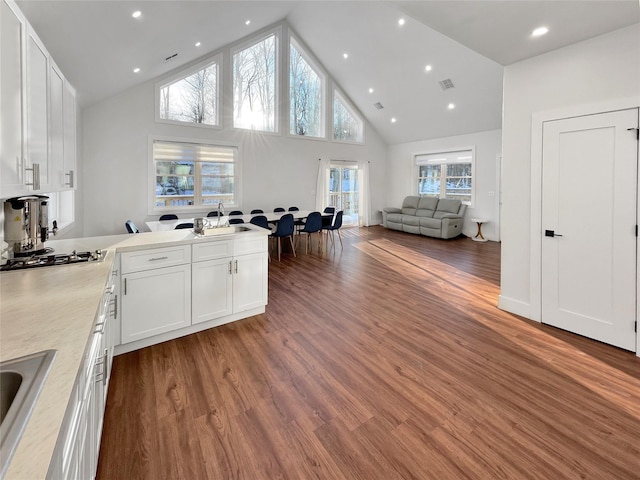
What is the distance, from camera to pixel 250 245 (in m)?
3.31

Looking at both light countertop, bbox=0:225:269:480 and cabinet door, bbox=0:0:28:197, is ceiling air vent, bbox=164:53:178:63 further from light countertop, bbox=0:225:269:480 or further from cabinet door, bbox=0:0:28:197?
light countertop, bbox=0:225:269:480

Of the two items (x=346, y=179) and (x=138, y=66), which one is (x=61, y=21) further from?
(x=346, y=179)

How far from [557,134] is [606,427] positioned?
2.54m

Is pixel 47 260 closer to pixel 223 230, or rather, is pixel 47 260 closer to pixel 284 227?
pixel 223 230

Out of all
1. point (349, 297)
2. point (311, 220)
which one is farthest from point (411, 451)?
point (311, 220)

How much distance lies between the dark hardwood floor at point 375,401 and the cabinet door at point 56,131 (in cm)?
148

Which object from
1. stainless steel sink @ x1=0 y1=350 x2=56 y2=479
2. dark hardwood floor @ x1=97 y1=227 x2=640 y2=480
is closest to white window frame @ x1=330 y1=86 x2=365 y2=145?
dark hardwood floor @ x1=97 y1=227 x2=640 y2=480

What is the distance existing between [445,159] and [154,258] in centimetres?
875

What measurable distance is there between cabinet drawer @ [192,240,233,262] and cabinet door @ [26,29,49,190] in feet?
3.99

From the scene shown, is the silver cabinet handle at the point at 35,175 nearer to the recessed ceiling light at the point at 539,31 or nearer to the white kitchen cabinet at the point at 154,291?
the white kitchen cabinet at the point at 154,291

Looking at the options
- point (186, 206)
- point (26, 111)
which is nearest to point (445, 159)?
point (186, 206)

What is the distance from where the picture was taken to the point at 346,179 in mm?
10531

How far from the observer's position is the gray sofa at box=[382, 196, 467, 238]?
330 inches

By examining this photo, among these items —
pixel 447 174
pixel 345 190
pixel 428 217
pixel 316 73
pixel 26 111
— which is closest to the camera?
pixel 26 111
